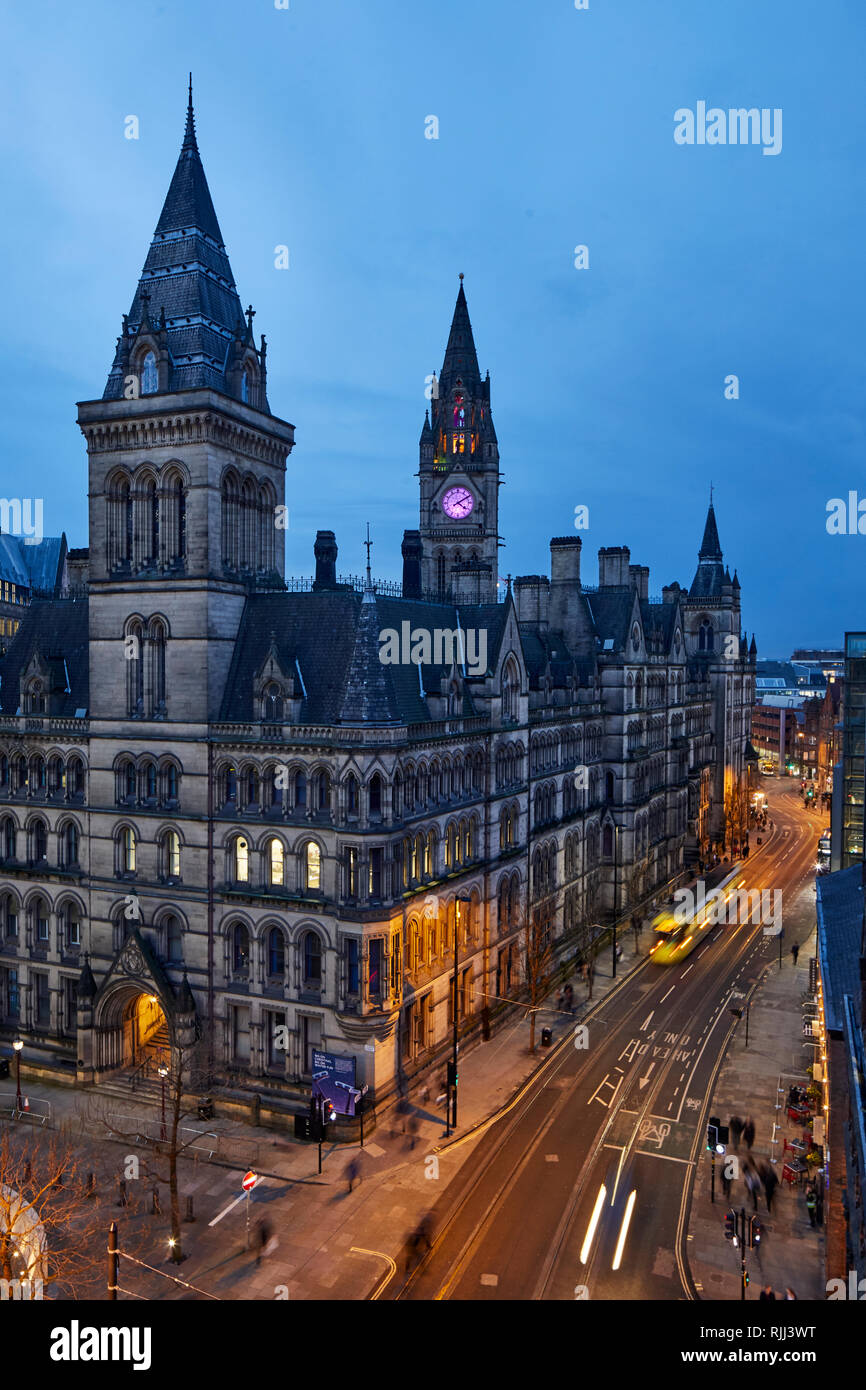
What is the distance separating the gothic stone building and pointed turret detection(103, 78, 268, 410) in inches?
5.6

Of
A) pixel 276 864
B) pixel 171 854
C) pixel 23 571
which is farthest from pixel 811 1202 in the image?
pixel 23 571

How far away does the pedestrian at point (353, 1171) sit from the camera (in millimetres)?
38344

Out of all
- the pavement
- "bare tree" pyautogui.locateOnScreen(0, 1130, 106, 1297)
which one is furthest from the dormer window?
the pavement

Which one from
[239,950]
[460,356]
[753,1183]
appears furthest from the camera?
Result: [460,356]

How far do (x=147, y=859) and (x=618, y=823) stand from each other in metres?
41.2

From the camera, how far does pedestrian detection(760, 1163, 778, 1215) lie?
36.4m

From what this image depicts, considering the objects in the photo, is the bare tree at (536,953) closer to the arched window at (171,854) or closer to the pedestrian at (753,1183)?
the pedestrian at (753,1183)

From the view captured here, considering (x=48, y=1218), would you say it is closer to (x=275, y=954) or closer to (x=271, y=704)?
(x=275, y=954)

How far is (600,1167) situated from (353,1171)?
10469mm

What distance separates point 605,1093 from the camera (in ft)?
153

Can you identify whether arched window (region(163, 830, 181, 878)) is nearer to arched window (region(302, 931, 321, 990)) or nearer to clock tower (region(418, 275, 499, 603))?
arched window (region(302, 931, 321, 990))

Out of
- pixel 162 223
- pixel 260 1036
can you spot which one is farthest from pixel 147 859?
pixel 162 223

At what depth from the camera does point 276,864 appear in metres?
45.7
